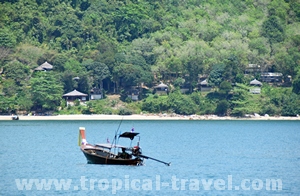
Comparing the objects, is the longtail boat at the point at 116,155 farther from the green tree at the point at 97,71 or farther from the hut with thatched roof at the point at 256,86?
the hut with thatched roof at the point at 256,86

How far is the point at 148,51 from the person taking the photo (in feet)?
379

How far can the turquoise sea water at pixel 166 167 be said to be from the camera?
39306 millimetres

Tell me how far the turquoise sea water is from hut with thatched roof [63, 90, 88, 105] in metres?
20.5

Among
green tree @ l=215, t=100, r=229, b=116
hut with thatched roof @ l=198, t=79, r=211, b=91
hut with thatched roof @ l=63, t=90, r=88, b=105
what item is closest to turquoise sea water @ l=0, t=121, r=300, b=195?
green tree @ l=215, t=100, r=229, b=116

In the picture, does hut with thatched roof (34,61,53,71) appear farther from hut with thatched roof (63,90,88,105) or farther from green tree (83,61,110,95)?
hut with thatched roof (63,90,88,105)

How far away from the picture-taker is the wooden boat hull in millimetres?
46094

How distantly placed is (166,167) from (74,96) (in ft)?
182

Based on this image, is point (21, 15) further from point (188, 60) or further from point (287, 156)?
point (287, 156)

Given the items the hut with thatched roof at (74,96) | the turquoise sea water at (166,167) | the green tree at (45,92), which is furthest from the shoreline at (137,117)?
the turquoise sea water at (166,167)

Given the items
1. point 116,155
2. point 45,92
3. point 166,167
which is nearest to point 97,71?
point 45,92

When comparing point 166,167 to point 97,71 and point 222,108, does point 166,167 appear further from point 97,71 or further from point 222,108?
point 97,71

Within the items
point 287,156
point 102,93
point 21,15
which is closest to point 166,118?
point 102,93

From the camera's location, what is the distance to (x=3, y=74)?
104875mm

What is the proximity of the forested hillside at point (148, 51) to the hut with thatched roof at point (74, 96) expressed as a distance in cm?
102
